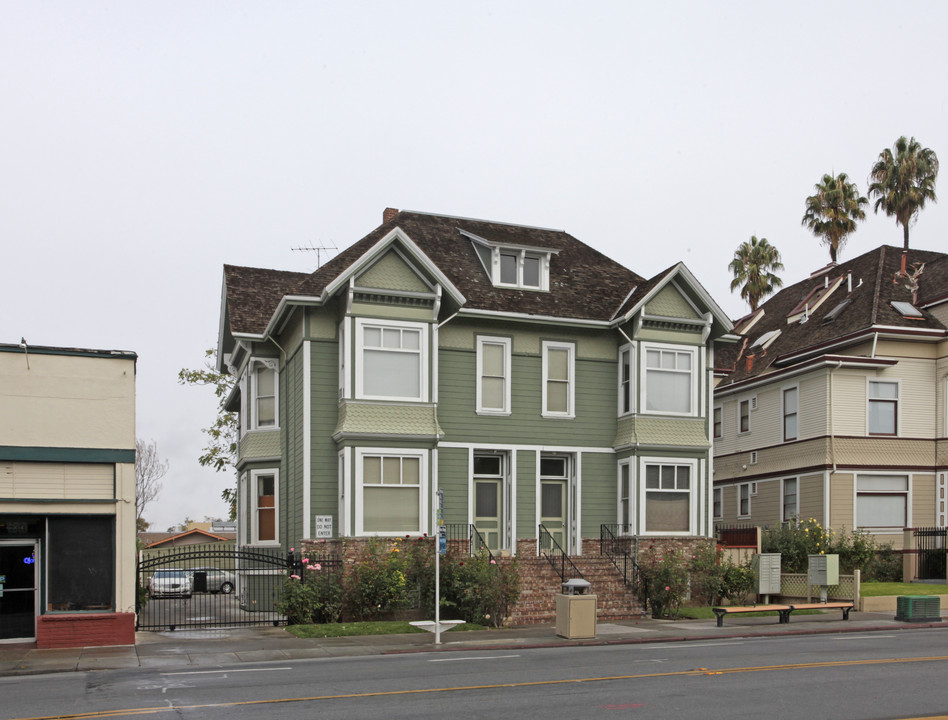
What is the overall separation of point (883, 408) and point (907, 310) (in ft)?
12.3

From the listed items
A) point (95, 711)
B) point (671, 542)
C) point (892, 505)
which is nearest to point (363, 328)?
point (671, 542)

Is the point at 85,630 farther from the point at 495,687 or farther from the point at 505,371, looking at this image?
the point at 505,371

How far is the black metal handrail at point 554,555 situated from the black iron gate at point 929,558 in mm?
12408

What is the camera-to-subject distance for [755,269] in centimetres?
5738

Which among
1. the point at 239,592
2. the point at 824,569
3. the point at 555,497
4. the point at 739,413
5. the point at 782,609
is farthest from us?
the point at 739,413

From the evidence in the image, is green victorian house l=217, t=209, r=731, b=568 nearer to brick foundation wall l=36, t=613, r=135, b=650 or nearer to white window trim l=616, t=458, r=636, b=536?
white window trim l=616, t=458, r=636, b=536

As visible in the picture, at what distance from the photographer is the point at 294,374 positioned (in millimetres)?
28906

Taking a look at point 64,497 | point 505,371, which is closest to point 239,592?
point 505,371

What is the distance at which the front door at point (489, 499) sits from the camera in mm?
29234

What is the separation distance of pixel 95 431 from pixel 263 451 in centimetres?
831

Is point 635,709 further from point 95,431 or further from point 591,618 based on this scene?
point 95,431

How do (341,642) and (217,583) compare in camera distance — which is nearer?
(341,642)

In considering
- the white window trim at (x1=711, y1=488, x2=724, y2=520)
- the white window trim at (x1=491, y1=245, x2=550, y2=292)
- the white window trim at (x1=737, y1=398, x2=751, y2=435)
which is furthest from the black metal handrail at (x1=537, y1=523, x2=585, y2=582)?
the white window trim at (x1=711, y1=488, x2=724, y2=520)

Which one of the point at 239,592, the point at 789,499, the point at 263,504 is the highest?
the point at 263,504
